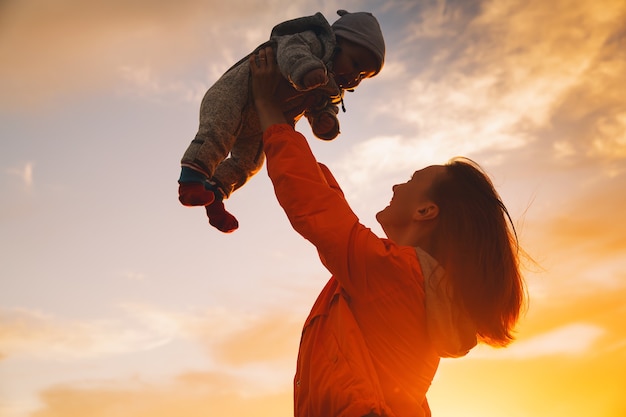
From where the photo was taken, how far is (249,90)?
3.49 metres

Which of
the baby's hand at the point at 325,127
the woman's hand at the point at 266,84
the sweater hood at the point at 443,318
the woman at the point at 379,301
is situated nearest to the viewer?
the woman at the point at 379,301

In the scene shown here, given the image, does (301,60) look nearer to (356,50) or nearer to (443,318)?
(356,50)

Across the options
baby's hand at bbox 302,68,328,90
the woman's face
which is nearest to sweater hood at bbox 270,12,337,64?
baby's hand at bbox 302,68,328,90

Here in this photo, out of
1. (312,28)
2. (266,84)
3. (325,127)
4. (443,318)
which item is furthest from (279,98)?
(443,318)

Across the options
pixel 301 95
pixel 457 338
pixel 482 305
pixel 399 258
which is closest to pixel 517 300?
pixel 482 305

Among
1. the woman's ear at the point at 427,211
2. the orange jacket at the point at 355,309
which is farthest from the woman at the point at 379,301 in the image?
the woman's ear at the point at 427,211

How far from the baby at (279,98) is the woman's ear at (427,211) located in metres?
0.79

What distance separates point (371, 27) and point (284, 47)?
74 cm

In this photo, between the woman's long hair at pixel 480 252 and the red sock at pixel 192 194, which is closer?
the woman's long hair at pixel 480 252

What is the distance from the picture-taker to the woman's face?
3420mm

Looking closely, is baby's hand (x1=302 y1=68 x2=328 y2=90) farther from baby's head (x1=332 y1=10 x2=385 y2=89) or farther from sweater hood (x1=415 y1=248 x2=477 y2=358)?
sweater hood (x1=415 y1=248 x2=477 y2=358)

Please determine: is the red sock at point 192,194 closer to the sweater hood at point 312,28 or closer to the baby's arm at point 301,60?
the baby's arm at point 301,60

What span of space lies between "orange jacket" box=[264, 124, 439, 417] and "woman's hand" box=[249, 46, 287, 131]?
372mm

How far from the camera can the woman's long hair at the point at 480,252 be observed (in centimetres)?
296
